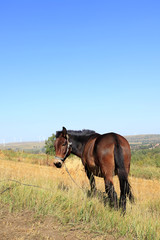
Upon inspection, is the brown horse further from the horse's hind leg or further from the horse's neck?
the horse's neck

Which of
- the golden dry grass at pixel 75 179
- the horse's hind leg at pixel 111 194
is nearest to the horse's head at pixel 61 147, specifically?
the golden dry grass at pixel 75 179

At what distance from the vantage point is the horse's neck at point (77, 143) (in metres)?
7.52

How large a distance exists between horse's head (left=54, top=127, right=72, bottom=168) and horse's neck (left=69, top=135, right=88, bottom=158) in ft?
0.67

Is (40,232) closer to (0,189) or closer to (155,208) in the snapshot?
(0,189)

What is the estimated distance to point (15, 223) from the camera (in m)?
4.38

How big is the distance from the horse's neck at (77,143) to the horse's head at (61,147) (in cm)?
20

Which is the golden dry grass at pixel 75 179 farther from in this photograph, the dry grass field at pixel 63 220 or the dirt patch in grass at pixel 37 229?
the dirt patch in grass at pixel 37 229

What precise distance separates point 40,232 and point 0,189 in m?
2.25

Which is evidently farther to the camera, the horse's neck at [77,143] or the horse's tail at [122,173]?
the horse's neck at [77,143]

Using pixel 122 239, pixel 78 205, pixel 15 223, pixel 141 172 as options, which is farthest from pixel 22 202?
pixel 141 172

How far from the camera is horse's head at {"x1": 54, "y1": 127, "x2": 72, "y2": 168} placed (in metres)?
7.15

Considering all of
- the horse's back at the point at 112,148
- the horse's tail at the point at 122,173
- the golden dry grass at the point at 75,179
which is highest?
the horse's back at the point at 112,148

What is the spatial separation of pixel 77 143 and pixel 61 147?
57 cm

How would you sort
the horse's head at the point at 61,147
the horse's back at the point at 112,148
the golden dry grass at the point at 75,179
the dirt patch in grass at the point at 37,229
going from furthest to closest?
the golden dry grass at the point at 75,179 → the horse's head at the point at 61,147 → the horse's back at the point at 112,148 → the dirt patch in grass at the point at 37,229
